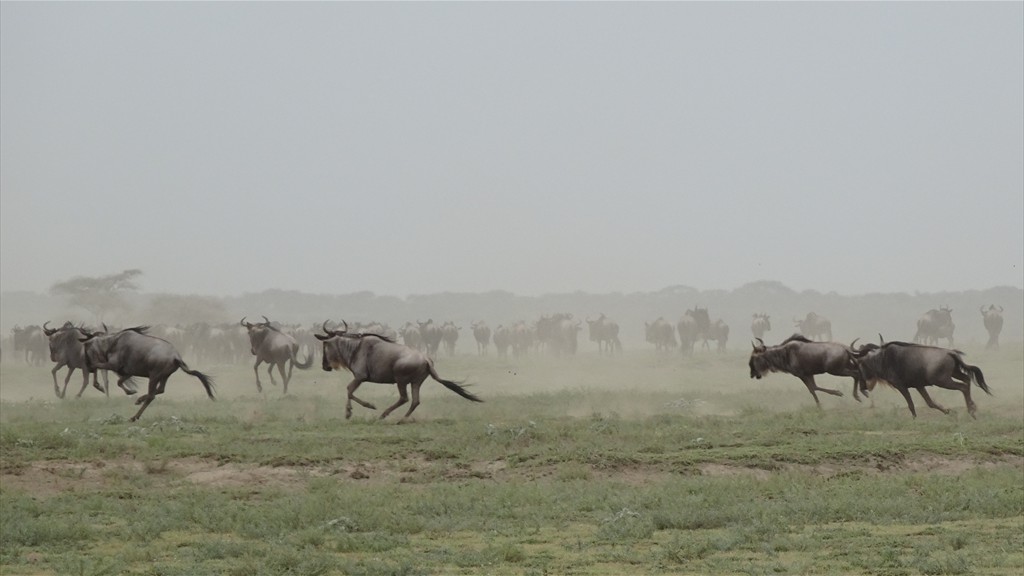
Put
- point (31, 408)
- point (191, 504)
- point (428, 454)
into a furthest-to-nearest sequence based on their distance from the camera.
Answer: point (31, 408)
point (428, 454)
point (191, 504)

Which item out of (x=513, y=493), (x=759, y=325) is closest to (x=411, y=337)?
(x=759, y=325)

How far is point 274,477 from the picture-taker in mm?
16203

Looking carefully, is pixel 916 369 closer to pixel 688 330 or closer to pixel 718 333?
pixel 688 330

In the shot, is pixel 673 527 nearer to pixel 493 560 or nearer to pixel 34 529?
pixel 493 560

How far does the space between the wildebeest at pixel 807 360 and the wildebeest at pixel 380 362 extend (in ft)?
26.4

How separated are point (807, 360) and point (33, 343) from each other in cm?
4333

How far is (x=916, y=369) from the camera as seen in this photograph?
23.2 meters

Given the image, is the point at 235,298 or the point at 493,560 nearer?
the point at 493,560

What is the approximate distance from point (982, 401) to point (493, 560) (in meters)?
22.7

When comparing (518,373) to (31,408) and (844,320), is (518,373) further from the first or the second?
(844,320)

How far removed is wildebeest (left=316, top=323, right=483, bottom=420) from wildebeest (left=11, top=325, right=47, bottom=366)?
122 feet

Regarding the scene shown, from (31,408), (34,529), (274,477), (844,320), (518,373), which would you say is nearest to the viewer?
(34,529)

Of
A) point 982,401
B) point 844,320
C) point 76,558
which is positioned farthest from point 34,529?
point 844,320

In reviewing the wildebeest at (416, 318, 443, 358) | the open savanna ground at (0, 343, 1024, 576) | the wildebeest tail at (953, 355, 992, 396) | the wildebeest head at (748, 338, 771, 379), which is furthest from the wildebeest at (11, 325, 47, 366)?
the wildebeest tail at (953, 355, 992, 396)
